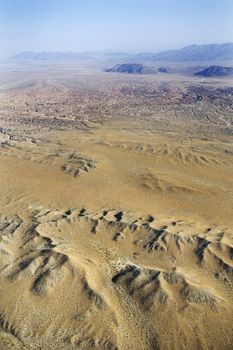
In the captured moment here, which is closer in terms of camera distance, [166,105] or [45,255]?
[45,255]

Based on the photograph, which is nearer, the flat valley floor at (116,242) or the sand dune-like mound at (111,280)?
the sand dune-like mound at (111,280)

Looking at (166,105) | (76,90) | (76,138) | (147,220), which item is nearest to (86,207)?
(147,220)

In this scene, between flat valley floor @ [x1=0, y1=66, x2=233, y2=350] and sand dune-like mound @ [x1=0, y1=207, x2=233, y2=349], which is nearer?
sand dune-like mound @ [x1=0, y1=207, x2=233, y2=349]

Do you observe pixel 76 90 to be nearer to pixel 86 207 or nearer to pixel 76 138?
pixel 76 138

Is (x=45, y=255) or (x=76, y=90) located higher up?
(x=45, y=255)

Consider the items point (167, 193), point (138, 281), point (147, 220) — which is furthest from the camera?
point (167, 193)

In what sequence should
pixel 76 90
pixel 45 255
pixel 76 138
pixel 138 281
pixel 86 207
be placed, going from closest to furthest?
pixel 138 281
pixel 45 255
pixel 86 207
pixel 76 138
pixel 76 90

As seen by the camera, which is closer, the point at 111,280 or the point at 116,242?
the point at 111,280
